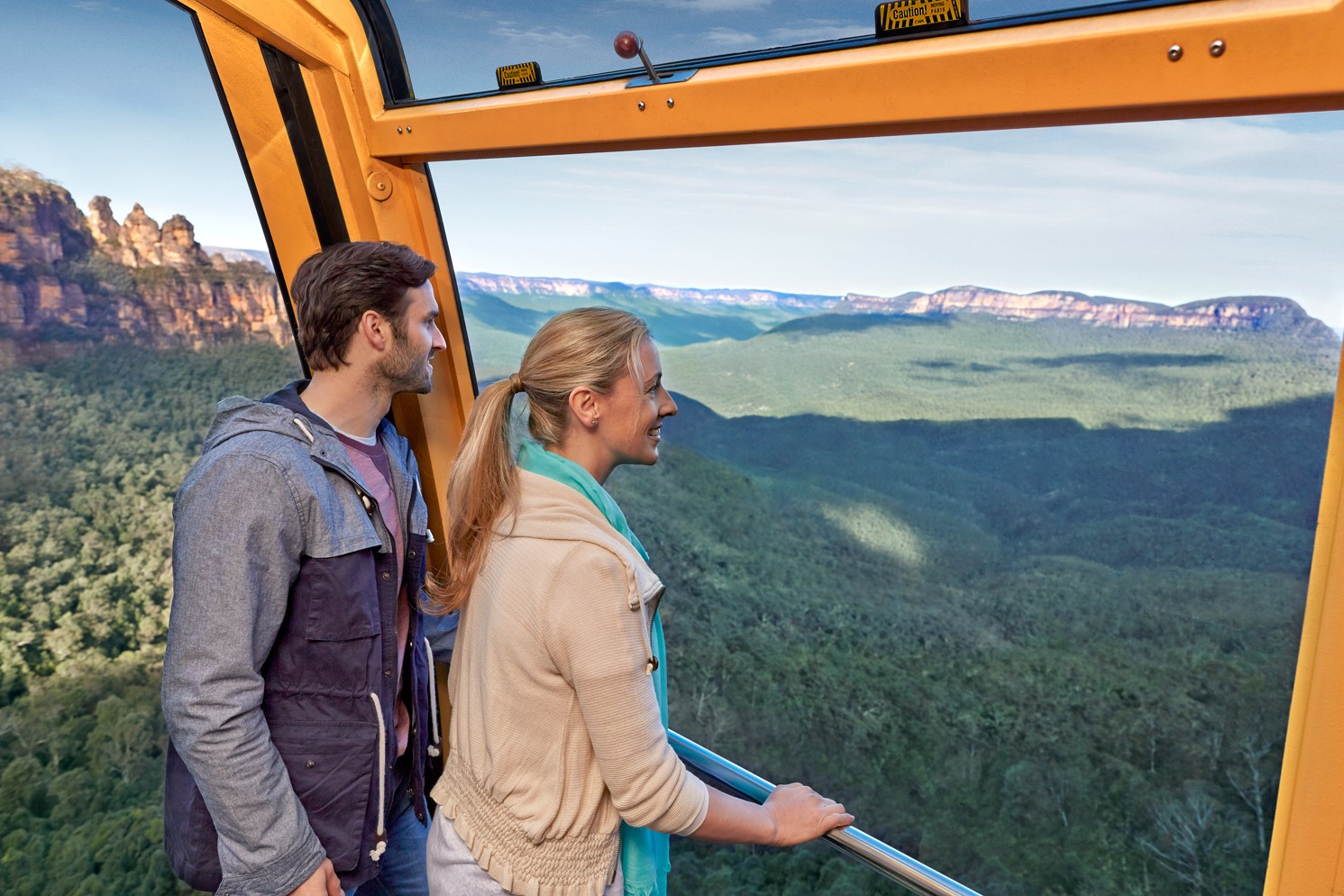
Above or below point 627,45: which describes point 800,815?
below

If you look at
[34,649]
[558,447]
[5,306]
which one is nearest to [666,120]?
[558,447]

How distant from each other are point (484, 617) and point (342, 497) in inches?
15.2

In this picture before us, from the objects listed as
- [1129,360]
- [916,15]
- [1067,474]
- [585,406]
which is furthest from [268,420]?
[1067,474]

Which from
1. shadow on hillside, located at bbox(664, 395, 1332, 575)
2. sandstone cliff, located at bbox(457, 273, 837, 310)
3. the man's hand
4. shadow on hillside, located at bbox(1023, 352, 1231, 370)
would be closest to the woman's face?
the man's hand

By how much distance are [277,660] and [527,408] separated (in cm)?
51

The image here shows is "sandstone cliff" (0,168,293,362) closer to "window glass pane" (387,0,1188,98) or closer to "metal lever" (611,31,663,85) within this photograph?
"window glass pane" (387,0,1188,98)

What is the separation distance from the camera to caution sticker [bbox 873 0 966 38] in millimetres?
1044

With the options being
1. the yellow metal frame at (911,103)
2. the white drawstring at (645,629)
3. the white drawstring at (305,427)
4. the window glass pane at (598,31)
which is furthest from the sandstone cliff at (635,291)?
the white drawstring at (645,629)

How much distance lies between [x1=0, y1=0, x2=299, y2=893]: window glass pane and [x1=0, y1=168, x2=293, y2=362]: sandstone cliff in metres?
0.01

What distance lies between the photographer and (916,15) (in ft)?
3.58

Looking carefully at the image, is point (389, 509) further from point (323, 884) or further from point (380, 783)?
point (323, 884)

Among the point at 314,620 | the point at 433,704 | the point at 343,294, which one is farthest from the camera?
the point at 433,704

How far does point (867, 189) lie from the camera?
220 centimetres

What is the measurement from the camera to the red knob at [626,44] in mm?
Answer: 1293
